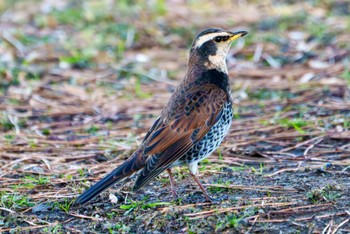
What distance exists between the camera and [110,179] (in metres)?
5.75

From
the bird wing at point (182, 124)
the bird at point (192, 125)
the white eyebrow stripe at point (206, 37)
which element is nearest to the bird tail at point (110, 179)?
the bird at point (192, 125)

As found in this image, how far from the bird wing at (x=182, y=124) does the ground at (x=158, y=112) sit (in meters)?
0.40

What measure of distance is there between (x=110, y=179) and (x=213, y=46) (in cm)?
169

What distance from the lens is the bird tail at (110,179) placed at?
570cm

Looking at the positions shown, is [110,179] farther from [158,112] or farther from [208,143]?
[158,112]

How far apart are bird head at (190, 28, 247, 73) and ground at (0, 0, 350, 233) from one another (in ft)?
3.32

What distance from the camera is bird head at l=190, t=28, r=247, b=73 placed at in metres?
6.61

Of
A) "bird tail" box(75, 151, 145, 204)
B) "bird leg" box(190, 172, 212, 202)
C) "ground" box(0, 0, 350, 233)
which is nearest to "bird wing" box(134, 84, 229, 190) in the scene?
"bird tail" box(75, 151, 145, 204)

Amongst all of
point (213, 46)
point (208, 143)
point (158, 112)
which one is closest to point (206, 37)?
point (213, 46)

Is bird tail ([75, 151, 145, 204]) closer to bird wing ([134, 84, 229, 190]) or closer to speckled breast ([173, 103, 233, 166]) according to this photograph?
bird wing ([134, 84, 229, 190])

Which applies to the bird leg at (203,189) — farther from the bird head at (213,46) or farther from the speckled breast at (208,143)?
the bird head at (213,46)

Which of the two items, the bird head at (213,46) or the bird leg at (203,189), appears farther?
the bird head at (213,46)

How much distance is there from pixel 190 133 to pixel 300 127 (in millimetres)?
2041

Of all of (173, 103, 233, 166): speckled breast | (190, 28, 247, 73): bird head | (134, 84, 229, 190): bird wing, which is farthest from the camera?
(190, 28, 247, 73): bird head
